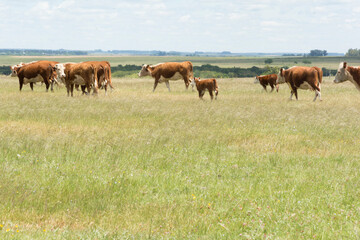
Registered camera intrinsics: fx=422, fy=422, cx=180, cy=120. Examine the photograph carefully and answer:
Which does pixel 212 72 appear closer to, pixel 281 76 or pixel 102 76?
pixel 281 76

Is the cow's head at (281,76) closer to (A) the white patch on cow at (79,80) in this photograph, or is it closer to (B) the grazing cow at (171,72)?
(B) the grazing cow at (171,72)

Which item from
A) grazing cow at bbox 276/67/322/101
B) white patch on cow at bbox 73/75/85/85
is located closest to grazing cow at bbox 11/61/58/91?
white patch on cow at bbox 73/75/85/85

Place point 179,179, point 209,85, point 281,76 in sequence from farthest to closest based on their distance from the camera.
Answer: point 281,76 → point 209,85 → point 179,179

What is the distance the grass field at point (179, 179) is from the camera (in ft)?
17.5

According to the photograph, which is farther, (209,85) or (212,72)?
(212,72)

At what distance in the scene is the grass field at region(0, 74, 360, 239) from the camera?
5.34 metres

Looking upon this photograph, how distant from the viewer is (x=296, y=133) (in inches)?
484

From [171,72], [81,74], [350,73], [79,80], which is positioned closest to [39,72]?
[79,80]

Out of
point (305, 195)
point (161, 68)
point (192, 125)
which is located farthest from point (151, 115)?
point (161, 68)

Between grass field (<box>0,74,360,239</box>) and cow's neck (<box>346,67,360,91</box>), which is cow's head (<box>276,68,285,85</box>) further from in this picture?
grass field (<box>0,74,360,239</box>)

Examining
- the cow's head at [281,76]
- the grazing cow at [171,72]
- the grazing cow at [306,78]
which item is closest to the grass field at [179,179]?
the grazing cow at [306,78]

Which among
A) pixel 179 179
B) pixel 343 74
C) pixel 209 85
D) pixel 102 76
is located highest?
pixel 343 74

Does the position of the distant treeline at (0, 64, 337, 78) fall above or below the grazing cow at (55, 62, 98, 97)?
below

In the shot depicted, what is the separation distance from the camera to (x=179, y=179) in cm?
730
